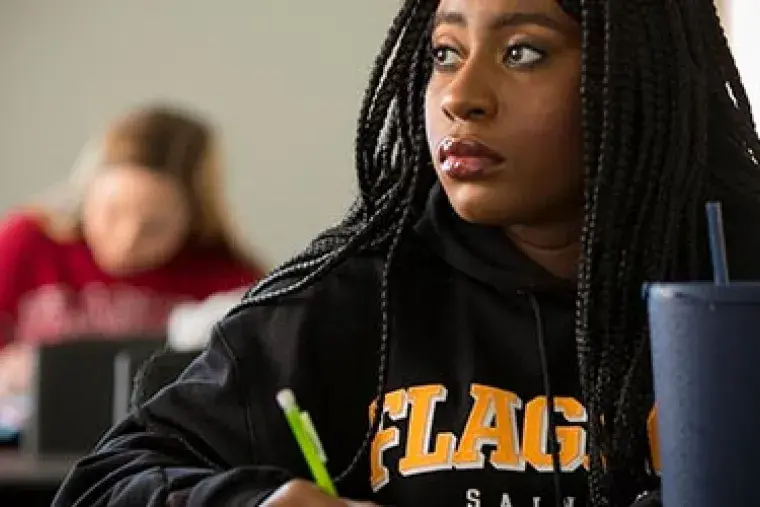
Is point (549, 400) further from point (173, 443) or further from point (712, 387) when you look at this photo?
point (712, 387)

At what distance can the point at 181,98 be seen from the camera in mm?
3611

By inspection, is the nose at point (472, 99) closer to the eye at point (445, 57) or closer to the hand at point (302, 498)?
the eye at point (445, 57)

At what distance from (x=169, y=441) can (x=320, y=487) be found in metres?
0.18

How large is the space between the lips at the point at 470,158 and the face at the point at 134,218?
203cm

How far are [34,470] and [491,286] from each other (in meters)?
1.08

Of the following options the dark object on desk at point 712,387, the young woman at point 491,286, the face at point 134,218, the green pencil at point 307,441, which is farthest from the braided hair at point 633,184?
the face at point 134,218

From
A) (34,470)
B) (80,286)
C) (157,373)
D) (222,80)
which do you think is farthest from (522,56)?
(222,80)

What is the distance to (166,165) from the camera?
2986mm

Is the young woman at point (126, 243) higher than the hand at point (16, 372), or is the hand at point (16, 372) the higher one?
the young woman at point (126, 243)

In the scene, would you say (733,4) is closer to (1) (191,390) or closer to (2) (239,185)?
(1) (191,390)

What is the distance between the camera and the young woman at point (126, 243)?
2.96m

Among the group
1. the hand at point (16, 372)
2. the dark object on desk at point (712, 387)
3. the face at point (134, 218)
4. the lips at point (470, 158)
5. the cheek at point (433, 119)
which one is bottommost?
the hand at point (16, 372)

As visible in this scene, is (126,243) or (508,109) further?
(126,243)

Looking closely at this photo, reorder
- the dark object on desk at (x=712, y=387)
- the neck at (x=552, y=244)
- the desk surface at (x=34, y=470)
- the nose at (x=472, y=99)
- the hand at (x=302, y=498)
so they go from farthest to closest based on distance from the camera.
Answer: the desk surface at (x=34, y=470) → the neck at (x=552, y=244) → the nose at (x=472, y=99) → the hand at (x=302, y=498) → the dark object on desk at (x=712, y=387)
